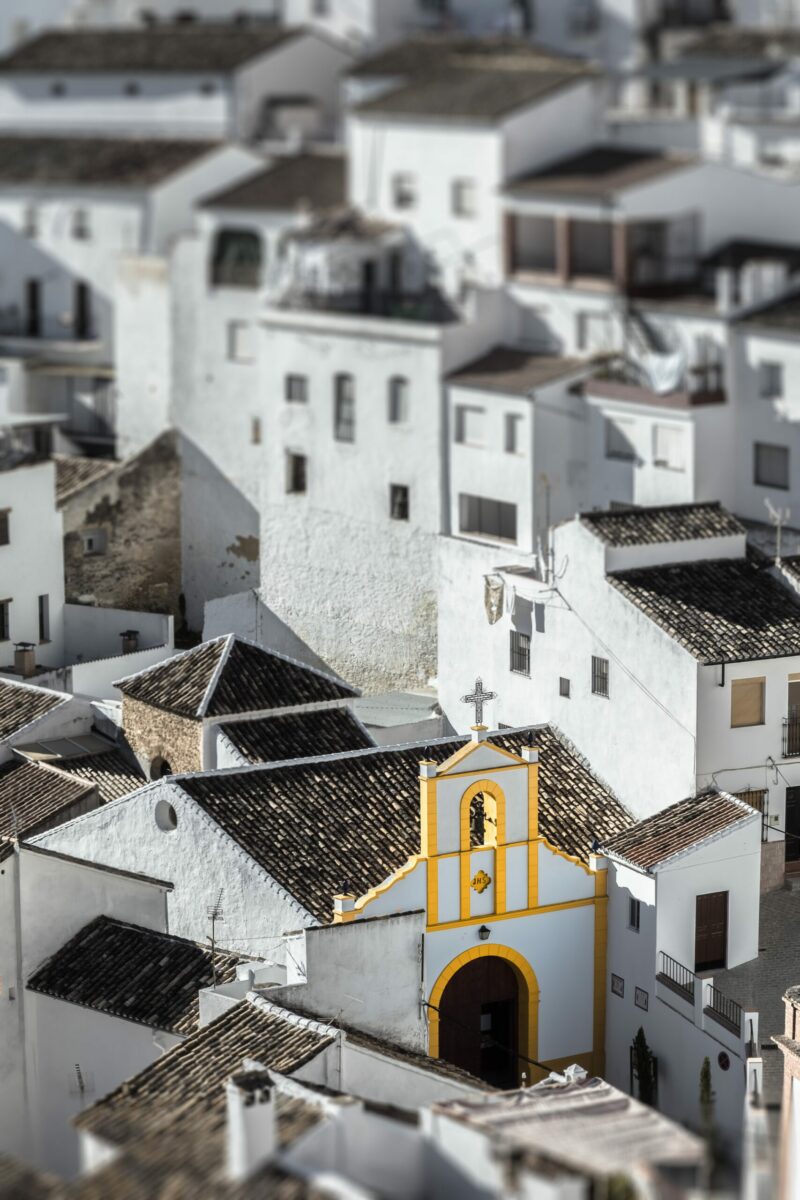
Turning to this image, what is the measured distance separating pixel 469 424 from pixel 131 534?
26.5ft

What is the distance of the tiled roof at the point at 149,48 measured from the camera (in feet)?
233

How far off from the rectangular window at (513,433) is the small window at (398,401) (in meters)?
2.32

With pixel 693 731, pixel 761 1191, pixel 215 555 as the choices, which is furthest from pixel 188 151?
pixel 761 1191

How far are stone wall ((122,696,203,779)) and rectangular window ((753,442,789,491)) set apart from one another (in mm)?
15493

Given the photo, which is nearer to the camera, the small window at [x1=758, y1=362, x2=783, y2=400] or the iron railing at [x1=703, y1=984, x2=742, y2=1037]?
the iron railing at [x1=703, y1=984, x2=742, y2=1037]

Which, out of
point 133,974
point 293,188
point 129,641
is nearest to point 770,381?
point 129,641

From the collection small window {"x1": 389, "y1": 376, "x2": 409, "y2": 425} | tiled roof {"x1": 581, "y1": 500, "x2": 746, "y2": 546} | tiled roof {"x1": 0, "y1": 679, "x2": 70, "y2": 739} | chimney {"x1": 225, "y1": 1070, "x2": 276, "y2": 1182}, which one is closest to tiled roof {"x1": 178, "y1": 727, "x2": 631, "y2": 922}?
tiled roof {"x1": 581, "y1": 500, "x2": 746, "y2": 546}

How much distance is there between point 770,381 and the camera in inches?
2072

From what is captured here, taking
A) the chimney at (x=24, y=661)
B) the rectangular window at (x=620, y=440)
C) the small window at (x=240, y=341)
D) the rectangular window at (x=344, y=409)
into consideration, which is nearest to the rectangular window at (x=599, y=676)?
the chimney at (x=24, y=661)

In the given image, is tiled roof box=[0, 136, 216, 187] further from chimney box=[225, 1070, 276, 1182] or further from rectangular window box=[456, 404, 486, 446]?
chimney box=[225, 1070, 276, 1182]

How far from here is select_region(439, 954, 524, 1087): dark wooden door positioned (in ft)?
121

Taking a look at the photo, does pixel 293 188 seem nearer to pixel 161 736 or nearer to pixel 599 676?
pixel 161 736

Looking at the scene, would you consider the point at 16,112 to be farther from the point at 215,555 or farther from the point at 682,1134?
the point at 682,1134

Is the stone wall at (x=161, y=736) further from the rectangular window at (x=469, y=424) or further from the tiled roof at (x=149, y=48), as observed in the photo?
the tiled roof at (x=149, y=48)
